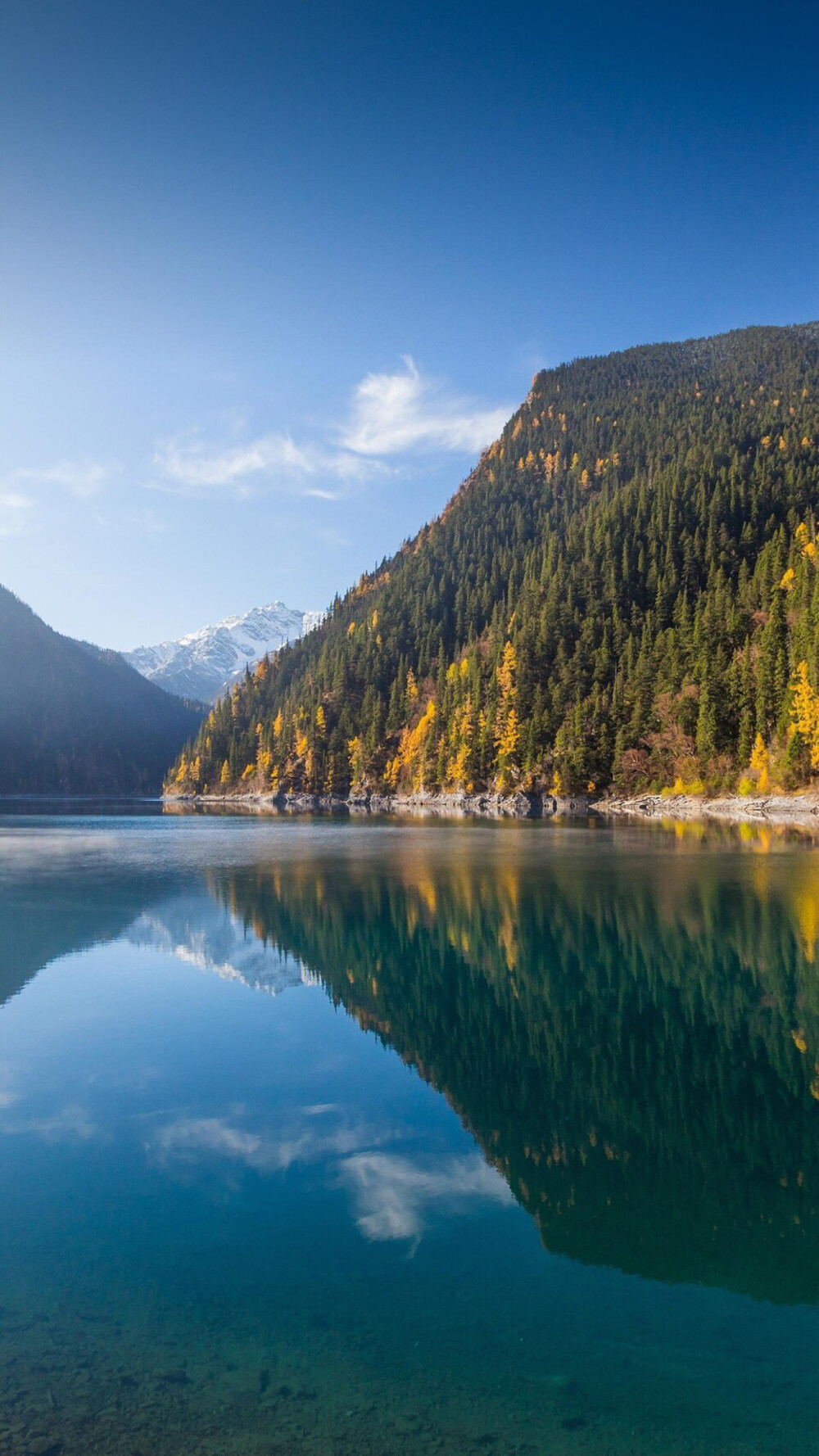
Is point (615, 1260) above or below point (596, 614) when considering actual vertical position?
below

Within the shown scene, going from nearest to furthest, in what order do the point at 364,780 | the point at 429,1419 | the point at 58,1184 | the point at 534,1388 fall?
the point at 429,1419
the point at 534,1388
the point at 58,1184
the point at 364,780

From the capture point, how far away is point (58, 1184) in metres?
10.9

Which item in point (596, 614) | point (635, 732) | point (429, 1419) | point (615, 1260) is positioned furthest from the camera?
point (596, 614)

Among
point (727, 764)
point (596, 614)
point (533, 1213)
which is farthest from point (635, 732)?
point (533, 1213)

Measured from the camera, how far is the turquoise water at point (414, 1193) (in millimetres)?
6715

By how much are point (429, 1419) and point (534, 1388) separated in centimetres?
103

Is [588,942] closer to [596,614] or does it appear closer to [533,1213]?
[533,1213]

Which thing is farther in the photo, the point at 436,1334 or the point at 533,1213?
the point at 533,1213

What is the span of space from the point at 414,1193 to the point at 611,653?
127470mm

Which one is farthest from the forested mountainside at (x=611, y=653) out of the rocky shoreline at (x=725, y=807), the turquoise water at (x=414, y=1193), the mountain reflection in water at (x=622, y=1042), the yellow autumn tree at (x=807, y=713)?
the turquoise water at (x=414, y=1193)

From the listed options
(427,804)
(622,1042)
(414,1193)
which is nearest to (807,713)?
(427,804)

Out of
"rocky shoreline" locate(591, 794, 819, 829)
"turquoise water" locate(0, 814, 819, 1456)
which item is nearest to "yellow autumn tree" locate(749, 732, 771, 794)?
"rocky shoreline" locate(591, 794, 819, 829)

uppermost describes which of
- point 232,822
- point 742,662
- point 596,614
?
point 596,614

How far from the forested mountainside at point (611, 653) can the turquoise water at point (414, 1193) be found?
71.6m
